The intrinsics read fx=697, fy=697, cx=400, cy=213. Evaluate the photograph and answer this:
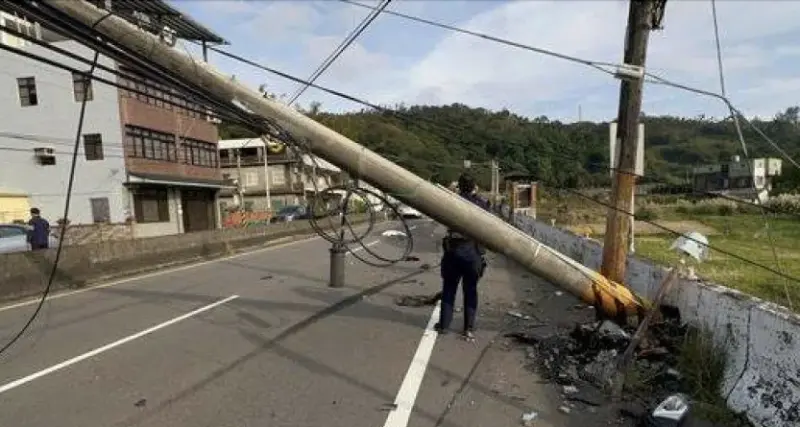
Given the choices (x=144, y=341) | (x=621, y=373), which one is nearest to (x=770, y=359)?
(x=621, y=373)

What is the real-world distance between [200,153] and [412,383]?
44.1 meters

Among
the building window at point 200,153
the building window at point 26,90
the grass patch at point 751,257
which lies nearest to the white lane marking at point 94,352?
the grass patch at point 751,257

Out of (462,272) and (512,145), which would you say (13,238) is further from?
(462,272)

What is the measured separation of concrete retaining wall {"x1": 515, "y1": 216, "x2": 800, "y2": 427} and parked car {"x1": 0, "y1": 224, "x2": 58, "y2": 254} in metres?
17.3

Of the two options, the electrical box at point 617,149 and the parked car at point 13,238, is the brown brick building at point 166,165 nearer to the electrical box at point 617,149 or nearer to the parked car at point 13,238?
the parked car at point 13,238

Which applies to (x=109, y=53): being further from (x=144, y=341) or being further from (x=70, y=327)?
(x=70, y=327)

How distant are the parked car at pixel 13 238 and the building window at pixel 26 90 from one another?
22749 mm

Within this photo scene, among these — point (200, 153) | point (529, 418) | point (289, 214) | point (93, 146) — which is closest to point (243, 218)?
point (289, 214)

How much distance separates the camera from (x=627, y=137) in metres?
9.31

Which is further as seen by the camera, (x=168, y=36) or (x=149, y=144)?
(x=149, y=144)

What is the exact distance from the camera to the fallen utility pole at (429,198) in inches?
308

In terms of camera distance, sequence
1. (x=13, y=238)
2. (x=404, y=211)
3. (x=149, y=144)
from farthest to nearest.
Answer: (x=404, y=211)
(x=149, y=144)
(x=13, y=238)

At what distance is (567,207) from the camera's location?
48.5 m

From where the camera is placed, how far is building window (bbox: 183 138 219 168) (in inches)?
1797
